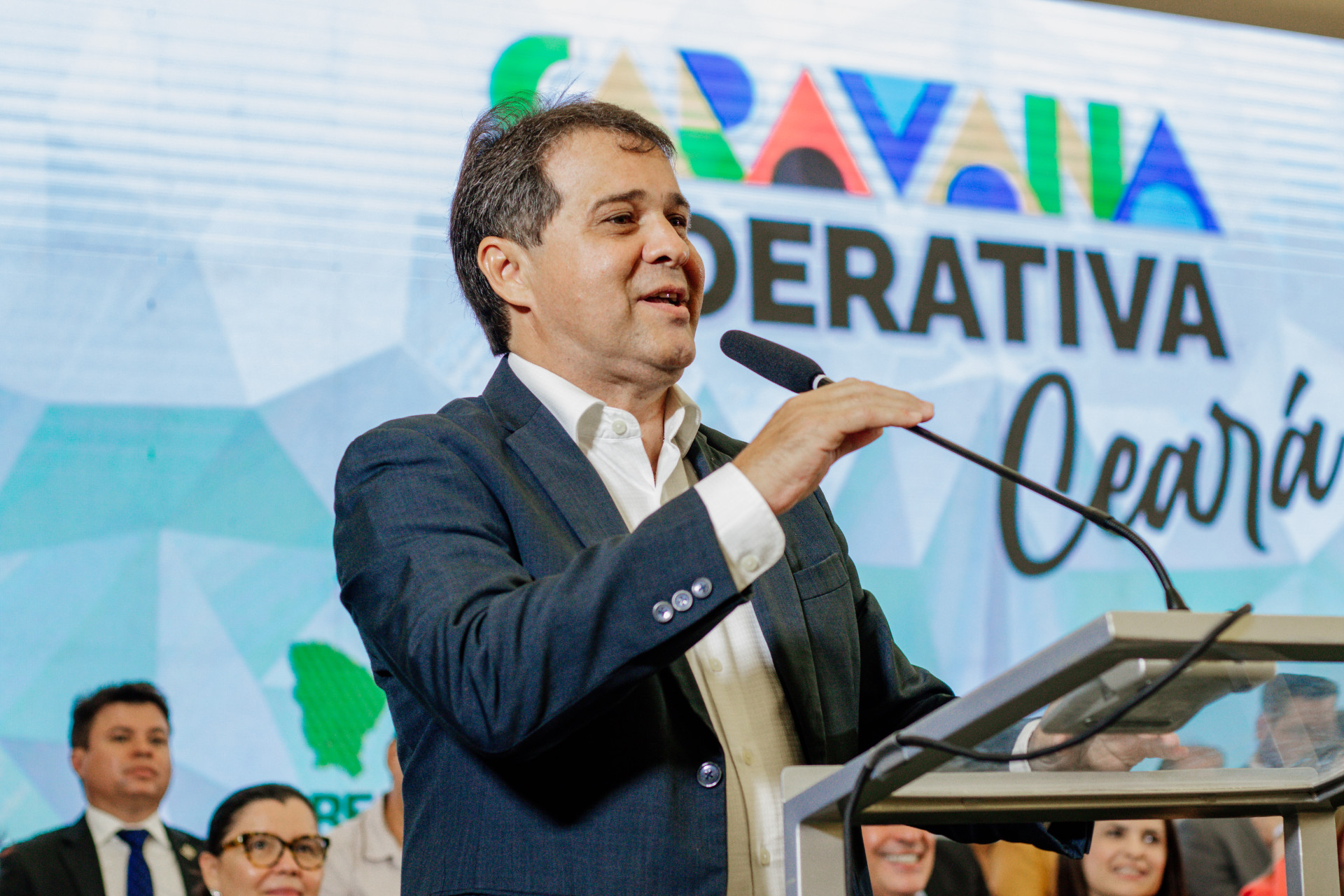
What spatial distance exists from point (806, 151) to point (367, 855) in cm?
220

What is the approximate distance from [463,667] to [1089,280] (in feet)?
10.8

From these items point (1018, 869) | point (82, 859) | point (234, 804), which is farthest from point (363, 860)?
point (1018, 869)

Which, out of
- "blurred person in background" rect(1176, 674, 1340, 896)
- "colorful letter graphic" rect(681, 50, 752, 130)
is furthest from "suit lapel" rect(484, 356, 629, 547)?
"colorful letter graphic" rect(681, 50, 752, 130)

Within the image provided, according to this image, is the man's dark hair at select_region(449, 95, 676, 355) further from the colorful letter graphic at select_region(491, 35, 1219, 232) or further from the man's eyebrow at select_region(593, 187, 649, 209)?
the colorful letter graphic at select_region(491, 35, 1219, 232)

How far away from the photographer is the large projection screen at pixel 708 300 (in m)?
3.08

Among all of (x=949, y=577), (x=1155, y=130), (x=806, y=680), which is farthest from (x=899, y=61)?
(x=806, y=680)

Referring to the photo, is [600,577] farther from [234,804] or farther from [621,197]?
[234,804]

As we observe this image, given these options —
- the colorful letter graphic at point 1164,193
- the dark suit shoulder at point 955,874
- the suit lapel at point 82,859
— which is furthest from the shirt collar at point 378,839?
the colorful letter graphic at point 1164,193

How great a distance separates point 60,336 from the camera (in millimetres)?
3094

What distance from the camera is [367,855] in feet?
10.2

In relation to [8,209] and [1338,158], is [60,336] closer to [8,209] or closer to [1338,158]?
[8,209]

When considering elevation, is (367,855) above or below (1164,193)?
below

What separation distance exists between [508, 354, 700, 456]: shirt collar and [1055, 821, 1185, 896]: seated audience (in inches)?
89.8

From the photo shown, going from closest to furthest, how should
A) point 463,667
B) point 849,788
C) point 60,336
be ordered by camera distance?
1. point 849,788
2. point 463,667
3. point 60,336
